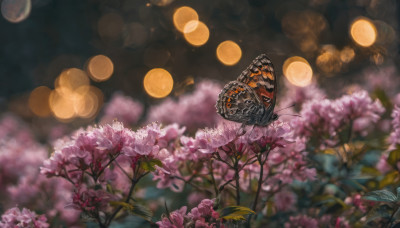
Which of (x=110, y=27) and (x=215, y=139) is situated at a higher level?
(x=110, y=27)

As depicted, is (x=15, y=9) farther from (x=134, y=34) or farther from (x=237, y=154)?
(x=237, y=154)

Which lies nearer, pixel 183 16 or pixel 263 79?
pixel 263 79

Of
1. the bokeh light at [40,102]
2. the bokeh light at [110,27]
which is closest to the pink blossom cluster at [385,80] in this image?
the bokeh light at [110,27]

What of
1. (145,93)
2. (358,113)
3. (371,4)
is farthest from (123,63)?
(358,113)

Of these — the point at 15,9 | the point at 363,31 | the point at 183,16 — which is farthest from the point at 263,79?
the point at 15,9

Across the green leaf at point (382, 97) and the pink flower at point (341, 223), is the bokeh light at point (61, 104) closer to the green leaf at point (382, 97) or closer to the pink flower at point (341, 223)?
the green leaf at point (382, 97)
